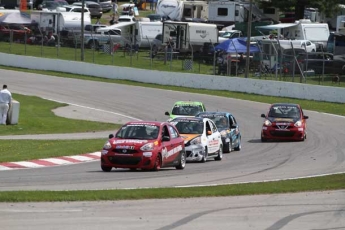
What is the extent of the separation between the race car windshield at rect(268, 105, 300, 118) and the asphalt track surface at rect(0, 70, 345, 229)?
1163 millimetres

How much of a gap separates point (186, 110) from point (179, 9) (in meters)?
50.7

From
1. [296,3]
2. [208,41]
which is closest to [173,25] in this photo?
[208,41]

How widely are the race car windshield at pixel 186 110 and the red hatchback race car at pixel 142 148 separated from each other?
37.0 feet

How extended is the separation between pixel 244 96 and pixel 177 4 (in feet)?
120

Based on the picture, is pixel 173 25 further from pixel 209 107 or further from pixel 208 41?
pixel 209 107

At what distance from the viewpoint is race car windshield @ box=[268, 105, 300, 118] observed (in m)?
36.1

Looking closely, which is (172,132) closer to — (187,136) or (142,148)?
(142,148)

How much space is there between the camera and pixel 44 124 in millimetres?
37750

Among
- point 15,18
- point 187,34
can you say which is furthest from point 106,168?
point 15,18

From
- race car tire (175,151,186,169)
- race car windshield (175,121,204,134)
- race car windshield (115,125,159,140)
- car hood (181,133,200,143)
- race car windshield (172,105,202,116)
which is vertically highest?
race car windshield (115,125,159,140)

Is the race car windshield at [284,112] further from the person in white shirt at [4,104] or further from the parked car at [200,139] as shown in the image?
the person in white shirt at [4,104]

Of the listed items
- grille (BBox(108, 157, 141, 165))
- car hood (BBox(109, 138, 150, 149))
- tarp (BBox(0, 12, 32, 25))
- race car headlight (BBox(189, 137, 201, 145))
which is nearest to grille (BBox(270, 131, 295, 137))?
race car headlight (BBox(189, 137, 201, 145))

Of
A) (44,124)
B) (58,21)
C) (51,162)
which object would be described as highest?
(58,21)

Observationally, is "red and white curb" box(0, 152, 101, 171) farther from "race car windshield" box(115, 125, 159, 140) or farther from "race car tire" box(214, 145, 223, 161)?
"race car tire" box(214, 145, 223, 161)
